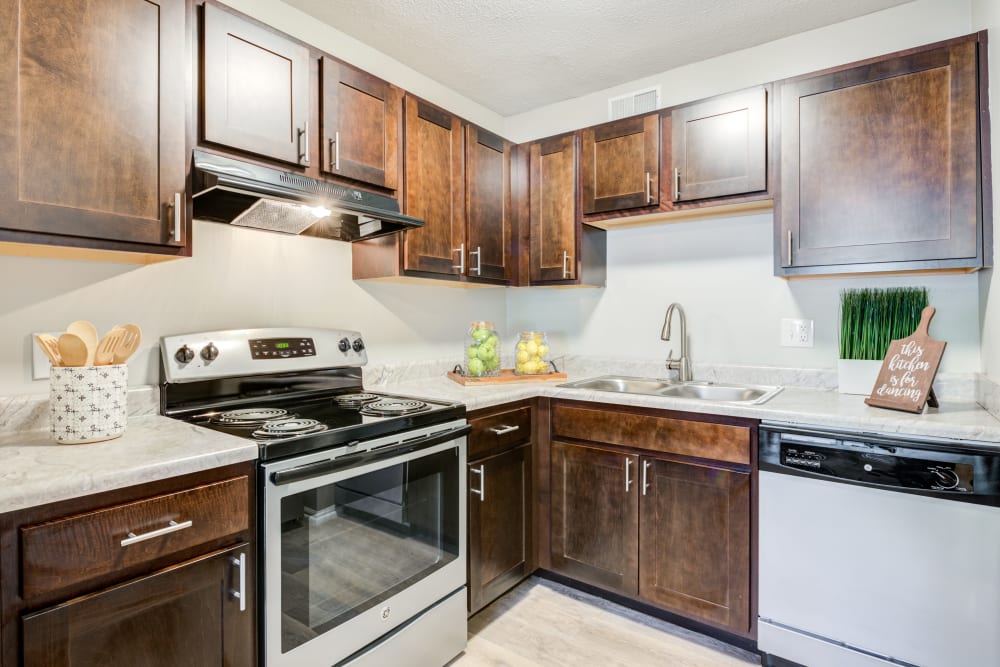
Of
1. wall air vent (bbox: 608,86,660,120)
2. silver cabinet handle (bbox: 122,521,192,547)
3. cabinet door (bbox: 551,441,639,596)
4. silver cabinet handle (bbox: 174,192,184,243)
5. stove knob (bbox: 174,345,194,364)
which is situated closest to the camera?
silver cabinet handle (bbox: 122,521,192,547)

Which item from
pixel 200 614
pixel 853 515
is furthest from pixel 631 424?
pixel 200 614

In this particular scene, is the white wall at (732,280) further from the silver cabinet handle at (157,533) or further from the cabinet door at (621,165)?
the silver cabinet handle at (157,533)

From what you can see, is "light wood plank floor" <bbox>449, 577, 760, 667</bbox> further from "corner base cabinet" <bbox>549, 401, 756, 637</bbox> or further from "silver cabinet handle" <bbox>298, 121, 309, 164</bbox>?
"silver cabinet handle" <bbox>298, 121, 309, 164</bbox>

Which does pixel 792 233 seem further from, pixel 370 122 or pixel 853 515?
pixel 370 122

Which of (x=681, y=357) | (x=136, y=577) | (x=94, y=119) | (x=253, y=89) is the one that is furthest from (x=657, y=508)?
(x=94, y=119)

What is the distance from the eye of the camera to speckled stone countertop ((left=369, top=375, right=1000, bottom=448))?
151cm

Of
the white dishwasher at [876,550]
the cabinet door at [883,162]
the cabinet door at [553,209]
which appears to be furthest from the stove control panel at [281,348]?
the cabinet door at [883,162]

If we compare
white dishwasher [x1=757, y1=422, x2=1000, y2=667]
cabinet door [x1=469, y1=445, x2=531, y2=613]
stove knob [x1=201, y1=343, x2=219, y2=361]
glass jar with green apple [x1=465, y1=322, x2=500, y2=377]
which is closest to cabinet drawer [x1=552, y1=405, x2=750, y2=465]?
white dishwasher [x1=757, y1=422, x2=1000, y2=667]

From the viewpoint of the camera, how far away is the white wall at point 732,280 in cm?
200

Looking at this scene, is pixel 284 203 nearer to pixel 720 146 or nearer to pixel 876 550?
pixel 720 146

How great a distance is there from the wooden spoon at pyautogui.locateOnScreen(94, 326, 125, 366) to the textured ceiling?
4.81ft

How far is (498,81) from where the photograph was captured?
2.68 m

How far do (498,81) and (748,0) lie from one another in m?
1.19

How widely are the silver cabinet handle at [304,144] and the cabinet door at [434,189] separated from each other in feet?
1.48
